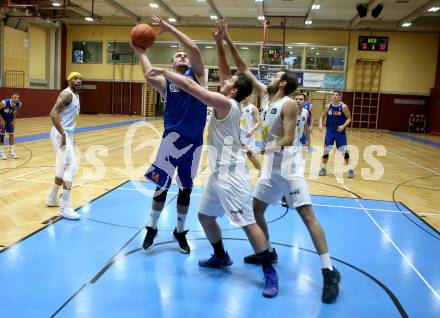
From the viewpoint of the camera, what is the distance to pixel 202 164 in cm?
1001

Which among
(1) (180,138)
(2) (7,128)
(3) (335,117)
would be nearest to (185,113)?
(1) (180,138)

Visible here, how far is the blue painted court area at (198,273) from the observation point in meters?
3.21

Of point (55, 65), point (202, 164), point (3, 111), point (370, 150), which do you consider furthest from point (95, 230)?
point (55, 65)

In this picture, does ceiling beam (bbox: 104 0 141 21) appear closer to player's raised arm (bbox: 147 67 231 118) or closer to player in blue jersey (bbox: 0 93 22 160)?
player in blue jersey (bbox: 0 93 22 160)

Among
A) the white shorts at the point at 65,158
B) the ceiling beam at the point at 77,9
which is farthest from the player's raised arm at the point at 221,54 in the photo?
the ceiling beam at the point at 77,9

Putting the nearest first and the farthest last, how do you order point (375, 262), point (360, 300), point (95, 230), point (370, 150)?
1. point (360, 300)
2. point (375, 262)
3. point (95, 230)
4. point (370, 150)

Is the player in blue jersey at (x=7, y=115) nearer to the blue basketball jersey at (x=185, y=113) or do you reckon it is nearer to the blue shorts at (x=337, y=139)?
the blue basketball jersey at (x=185, y=113)

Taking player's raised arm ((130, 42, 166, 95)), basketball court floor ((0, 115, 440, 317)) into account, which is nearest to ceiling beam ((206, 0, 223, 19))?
basketball court floor ((0, 115, 440, 317))

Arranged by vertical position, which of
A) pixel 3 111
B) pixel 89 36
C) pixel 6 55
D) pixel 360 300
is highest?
pixel 89 36

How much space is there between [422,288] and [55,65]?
27.2 meters

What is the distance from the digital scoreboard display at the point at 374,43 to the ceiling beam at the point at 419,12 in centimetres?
114

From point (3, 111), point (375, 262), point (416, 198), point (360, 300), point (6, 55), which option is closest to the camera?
point (360, 300)

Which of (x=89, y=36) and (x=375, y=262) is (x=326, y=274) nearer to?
(x=375, y=262)

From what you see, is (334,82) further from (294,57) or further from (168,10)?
(168,10)
